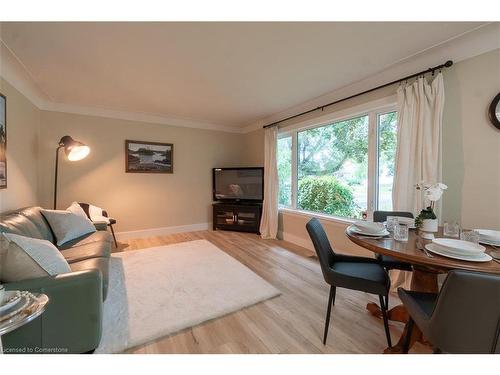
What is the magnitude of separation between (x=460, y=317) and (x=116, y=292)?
2540mm

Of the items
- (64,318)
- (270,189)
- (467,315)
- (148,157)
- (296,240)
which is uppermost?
(148,157)

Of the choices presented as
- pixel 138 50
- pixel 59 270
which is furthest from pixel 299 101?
pixel 59 270

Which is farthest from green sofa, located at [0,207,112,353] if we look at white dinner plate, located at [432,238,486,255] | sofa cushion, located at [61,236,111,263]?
white dinner plate, located at [432,238,486,255]

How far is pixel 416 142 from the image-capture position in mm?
2158

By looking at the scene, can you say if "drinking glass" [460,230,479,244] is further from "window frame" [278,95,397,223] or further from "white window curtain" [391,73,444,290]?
"window frame" [278,95,397,223]

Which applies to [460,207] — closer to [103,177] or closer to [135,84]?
[135,84]

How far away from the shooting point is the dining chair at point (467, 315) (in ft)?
2.85

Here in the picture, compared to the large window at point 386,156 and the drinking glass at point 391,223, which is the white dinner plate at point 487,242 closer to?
the drinking glass at point 391,223

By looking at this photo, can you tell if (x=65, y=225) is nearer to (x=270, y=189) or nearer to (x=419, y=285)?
(x=270, y=189)

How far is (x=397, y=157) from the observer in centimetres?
230

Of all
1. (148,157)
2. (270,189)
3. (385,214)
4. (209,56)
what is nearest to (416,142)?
(385,214)

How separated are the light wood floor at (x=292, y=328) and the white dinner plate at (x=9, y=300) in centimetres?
78

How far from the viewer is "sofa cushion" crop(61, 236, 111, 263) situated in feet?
6.31

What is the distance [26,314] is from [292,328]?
156cm
